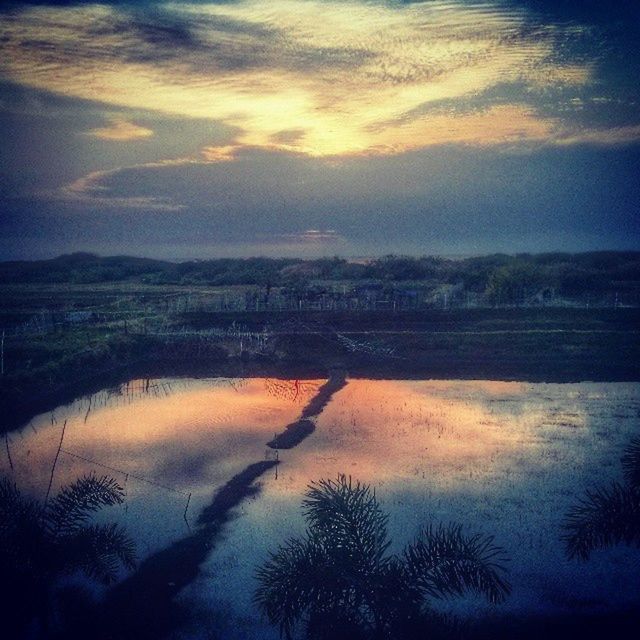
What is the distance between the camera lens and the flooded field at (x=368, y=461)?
1016 cm

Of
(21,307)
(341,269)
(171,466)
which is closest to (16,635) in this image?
(171,466)

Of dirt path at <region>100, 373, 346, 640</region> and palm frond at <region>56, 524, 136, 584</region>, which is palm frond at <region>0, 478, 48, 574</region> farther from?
dirt path at <region>100, 373, 346, 640</region>

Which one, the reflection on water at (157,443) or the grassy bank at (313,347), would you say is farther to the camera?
the grassy bank at (313,347)

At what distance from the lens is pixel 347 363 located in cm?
2925

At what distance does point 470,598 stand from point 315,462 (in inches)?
254

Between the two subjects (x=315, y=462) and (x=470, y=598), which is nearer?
(x=470, y=598)

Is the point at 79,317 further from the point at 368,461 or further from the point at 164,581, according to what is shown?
the point at 164,581

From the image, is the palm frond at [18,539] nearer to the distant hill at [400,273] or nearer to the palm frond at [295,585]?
the palm frond at [295,585]

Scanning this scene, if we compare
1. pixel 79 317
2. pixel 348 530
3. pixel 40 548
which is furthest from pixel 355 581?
pixel 79 317

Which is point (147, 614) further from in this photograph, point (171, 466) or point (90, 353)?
point (90, 353)

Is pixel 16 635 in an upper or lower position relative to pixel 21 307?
lower

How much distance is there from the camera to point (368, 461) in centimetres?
1545

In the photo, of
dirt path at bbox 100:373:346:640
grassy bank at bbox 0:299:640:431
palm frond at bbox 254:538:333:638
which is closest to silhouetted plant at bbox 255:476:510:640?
palm frond at bbox 254:538:333:638

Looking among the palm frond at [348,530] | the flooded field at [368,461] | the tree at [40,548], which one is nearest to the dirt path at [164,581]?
the flooded field at [368,461]
